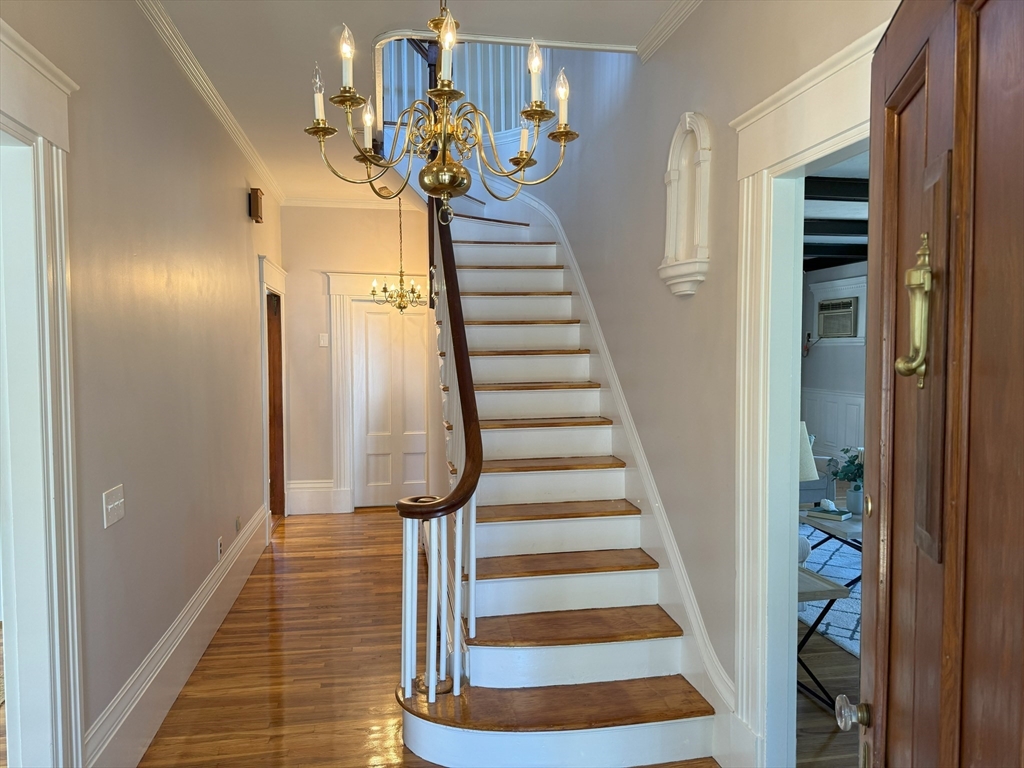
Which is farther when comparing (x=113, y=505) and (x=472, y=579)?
(x=472, y=579)

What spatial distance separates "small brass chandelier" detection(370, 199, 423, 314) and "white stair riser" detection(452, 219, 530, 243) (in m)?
0.75

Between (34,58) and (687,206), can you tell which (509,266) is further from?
(34,58)

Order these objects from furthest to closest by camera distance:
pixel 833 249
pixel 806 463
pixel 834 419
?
pixel 834 419, pixel 833 249, pixel 806 463

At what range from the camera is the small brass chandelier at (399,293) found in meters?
5.57

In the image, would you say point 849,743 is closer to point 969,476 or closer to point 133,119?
point 969,476

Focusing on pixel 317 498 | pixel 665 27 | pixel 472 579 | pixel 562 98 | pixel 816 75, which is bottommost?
pixel 317 498

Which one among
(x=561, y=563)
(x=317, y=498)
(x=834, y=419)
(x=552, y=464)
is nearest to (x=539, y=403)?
(x=552, y=464)

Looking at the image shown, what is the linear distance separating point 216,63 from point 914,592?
11.1 feet

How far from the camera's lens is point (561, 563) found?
2.91 meters

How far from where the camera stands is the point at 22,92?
5.42 ft

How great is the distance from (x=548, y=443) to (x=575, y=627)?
42.1 inches

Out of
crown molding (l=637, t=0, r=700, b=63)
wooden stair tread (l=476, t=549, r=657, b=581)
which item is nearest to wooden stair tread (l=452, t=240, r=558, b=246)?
crown molding (l=637, t=0, r=700, b=63)

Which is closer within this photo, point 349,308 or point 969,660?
point 969,660

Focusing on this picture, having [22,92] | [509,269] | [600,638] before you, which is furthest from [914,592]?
[509,269]
